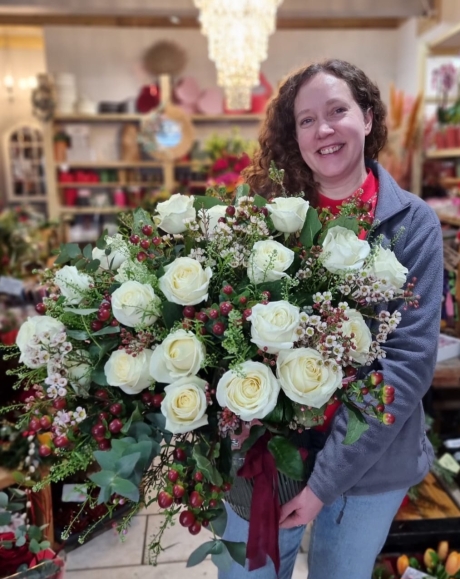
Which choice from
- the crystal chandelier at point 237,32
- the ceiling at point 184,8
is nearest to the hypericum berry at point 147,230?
the crystal chandelier at point 237,32

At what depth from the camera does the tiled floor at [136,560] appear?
1879 millimetres

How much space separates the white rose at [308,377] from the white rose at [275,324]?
0.03 m

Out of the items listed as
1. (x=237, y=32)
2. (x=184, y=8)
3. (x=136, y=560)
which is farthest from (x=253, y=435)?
(x=184, y=8)

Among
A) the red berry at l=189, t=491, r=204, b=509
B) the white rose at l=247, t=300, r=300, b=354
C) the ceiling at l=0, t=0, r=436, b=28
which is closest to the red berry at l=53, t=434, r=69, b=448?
the red berry at l=189, t=491, r=204, b=509

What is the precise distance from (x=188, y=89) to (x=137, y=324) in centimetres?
479

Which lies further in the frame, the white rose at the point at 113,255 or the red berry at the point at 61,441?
the white rose at the point at 113,255

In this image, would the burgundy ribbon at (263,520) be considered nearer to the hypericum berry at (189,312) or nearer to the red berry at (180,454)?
the red berry at (180,454)

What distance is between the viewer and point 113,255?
92 centimetres

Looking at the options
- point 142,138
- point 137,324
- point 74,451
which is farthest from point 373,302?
point 142,138

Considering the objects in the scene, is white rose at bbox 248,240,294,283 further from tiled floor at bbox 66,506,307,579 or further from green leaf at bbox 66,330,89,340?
tiled floor at bbox 66,506,307,579

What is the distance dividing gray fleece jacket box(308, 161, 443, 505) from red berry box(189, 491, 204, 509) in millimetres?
304

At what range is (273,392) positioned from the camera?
0.74m

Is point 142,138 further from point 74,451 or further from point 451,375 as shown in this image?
point 74,451

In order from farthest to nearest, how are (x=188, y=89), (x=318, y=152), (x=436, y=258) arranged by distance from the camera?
(x=188, y=89) → (x=318, y=152) → (x=436, y=258)
